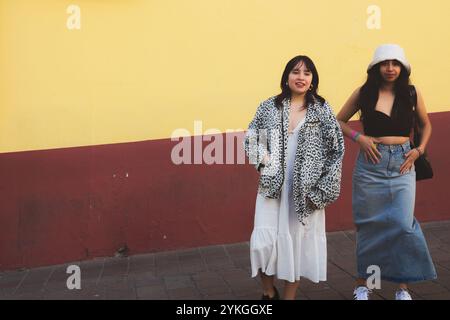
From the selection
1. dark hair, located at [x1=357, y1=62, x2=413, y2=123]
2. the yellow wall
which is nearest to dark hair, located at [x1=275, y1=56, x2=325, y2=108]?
dark hair, located at [x1=357, y1=62, x2=413, y2=123]

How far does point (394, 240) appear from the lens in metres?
4.32

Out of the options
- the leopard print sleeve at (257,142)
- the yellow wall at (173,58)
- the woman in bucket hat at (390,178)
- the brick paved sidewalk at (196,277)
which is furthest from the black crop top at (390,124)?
the yellow wall at (173,58)

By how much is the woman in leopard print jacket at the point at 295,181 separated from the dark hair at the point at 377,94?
12.1 inches

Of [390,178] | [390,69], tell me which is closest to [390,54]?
[390,69]

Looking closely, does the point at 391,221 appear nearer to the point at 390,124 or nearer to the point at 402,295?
the point at 402,295

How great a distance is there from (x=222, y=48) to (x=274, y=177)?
7.59ft

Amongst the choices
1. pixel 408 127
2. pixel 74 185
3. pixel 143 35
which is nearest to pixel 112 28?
pixel 143 35

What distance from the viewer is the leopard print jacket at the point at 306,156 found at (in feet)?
13.7

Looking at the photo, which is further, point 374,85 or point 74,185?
point 74,185

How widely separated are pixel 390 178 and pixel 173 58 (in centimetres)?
264

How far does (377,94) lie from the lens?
14.5 feet

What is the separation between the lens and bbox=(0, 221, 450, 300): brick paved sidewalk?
4816 mm

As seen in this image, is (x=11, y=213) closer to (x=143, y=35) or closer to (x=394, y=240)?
(x=143, y=35)
